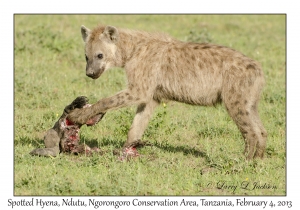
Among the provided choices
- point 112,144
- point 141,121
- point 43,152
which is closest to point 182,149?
point 141,121

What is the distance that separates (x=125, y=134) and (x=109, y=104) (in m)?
0.97

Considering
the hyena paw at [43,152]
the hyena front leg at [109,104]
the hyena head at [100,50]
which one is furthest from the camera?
the hyena head at [100,50]

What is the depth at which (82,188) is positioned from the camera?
5504 millimetres

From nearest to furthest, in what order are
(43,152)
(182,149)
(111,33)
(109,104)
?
1. (43,152)
2. (109,104)
3. (111,33)
4. (182,149)

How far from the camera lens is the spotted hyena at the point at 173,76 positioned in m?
6.43

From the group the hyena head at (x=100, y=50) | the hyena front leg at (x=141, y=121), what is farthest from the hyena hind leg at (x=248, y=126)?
the hyena head at (x=100, y=50)

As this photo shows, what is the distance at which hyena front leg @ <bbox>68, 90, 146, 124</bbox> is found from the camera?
6453mm

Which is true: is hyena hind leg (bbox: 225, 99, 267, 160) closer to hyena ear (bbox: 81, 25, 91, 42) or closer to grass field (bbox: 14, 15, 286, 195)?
grass field (bbox: 14, 15, 286, 195)

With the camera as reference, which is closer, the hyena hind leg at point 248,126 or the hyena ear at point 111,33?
the hyena hind leg at point 248,126

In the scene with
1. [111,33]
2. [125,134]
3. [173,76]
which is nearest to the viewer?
[173,76]

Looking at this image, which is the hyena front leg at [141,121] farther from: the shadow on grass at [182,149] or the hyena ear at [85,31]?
the hyena ear at [85,31]

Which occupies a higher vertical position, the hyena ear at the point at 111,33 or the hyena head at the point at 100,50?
the hyena ear at the point at 111,33

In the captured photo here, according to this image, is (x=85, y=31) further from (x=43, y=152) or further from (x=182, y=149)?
(x=182, y=149)

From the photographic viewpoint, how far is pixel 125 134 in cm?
735
